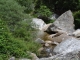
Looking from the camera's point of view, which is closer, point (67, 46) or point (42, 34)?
point (67, 46)

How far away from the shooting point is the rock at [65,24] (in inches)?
742

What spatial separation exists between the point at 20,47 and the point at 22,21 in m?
3.22

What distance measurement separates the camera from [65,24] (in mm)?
19688

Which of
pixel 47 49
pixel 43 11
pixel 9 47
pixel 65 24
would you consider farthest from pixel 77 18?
pixel 9 47

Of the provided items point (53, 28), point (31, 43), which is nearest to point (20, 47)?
point (31, 43)

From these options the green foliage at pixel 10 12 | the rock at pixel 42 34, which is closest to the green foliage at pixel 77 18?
the rock at pixel 42 34

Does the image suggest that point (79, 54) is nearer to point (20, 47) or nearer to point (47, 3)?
point (20, 47)

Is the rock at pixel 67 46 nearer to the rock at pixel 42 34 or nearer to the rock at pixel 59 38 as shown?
the rock at pixel 59 38

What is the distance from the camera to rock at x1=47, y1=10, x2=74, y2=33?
18.9 metres

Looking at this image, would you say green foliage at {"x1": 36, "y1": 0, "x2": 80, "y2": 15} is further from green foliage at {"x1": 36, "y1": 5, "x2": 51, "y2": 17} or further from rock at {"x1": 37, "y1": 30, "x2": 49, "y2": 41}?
rock at {"x1": 37, "y1": 30, "x2": 49, "y2": 41}

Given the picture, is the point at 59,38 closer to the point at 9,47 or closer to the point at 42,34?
the point at 42,34

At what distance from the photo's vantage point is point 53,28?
61.3 ft

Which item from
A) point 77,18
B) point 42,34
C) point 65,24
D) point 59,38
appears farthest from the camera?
point 77,18

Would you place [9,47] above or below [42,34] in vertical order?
below
